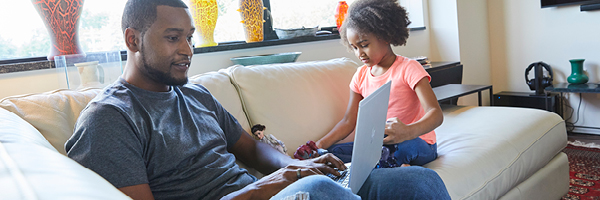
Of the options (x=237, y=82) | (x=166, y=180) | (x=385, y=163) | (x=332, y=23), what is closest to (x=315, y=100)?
(x=237, y=82)

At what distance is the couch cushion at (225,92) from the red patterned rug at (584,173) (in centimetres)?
156

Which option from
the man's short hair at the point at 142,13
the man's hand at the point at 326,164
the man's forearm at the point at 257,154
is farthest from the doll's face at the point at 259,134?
the man's short hair at the point at 142,13

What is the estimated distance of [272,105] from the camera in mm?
1707

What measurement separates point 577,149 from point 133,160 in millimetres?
2889

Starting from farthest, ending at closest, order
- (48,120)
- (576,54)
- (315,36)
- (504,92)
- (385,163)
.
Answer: (504,92) → (576,54) → (315,36) → (385,163) → (48,120)

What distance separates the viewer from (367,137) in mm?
1024

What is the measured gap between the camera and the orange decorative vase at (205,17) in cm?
215

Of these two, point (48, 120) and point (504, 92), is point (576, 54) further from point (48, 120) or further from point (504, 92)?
point (48, 120)

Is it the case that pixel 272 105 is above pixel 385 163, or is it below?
above

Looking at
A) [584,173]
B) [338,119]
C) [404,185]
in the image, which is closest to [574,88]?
[584,173]

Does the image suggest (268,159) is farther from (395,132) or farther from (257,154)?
(395,132)

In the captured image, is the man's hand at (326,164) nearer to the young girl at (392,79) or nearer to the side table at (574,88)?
the young girl at (392,79)

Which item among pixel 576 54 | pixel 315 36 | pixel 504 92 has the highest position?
pixel 315 36

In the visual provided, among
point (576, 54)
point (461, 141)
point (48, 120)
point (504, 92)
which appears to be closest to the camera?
point (48, 120)
